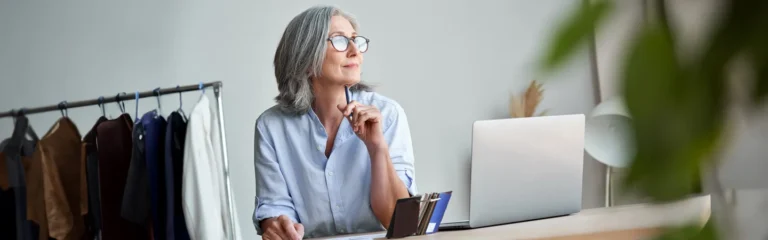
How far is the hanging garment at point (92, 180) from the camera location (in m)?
2.95

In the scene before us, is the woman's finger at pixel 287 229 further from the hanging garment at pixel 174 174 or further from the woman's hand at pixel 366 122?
the hanging garment at pixel 174 174

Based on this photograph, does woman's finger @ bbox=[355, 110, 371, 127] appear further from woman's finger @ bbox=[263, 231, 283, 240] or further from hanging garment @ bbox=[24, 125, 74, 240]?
hanging garment @ bbox=[24, 125, 74, 240]

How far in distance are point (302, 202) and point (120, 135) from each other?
0.64m

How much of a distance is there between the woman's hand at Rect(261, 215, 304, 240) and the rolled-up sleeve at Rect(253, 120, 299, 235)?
0.72 feet

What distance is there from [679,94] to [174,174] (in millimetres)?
2746

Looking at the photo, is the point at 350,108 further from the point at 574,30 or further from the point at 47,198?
the point at 574,30

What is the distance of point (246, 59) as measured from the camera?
432 cm

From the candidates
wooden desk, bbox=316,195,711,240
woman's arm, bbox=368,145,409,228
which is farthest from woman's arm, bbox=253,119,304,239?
wooden desk, bbox=316,195,711,240

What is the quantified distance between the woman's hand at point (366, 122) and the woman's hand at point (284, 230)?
339 mm

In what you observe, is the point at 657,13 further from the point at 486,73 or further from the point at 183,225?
the point at 486,73

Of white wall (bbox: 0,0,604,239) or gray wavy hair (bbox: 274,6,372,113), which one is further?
white wall (bbox: 0,0,604,239)

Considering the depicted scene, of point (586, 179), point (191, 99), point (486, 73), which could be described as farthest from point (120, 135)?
point (586, 179)

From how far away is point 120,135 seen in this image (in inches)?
113

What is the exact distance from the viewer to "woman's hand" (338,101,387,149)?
2.47 metres
